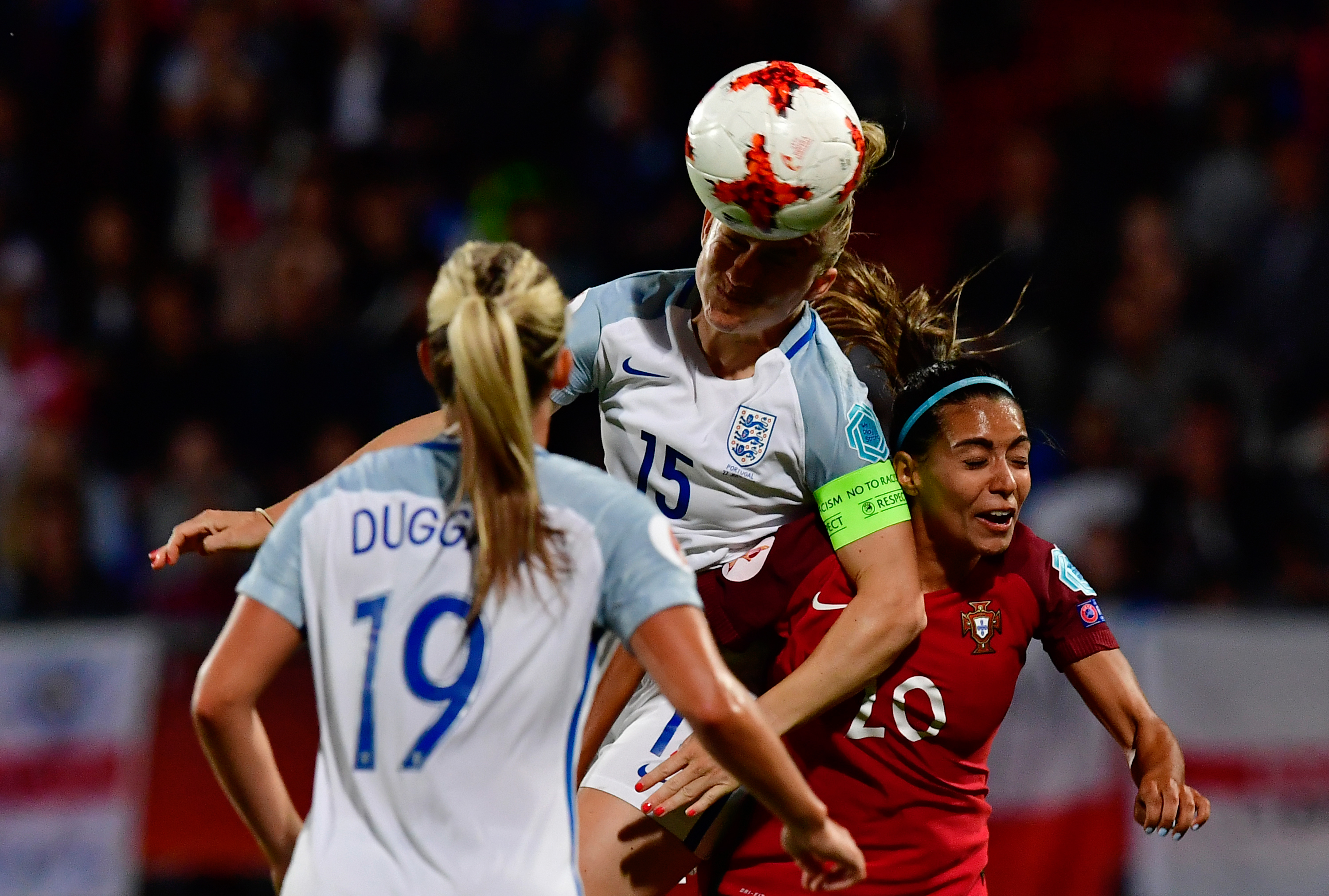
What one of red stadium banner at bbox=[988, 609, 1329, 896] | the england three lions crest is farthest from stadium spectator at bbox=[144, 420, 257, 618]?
the england three lions crest

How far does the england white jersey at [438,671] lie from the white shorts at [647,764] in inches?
44.3

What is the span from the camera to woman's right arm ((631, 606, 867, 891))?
8.41 feet

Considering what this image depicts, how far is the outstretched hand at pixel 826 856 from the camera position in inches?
107

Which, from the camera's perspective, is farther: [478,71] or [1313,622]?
[478,71]

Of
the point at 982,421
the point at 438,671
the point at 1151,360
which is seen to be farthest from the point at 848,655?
the point at 1151,360

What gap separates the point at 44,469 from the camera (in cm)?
735

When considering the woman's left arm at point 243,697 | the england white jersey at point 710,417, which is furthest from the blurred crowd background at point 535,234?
the woman's left arm at point 243,697

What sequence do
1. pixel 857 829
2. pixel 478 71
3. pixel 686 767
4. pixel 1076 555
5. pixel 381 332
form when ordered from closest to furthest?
pixel 686 767 → pixel 857 829 → pixel 1076 555 → pixel 381 332 → pixel 478 71

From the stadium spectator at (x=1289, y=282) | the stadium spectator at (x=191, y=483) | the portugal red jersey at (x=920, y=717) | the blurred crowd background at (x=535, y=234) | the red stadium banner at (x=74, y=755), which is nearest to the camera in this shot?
the portugal red jersey at (x=920, y=717)

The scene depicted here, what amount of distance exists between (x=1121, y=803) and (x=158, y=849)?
3.93 metres

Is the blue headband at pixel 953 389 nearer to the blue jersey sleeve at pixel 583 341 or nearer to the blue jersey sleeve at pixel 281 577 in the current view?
the blue jersey sleeve at pixel 583 341

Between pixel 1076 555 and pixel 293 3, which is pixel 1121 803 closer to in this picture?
pixel 1076 555

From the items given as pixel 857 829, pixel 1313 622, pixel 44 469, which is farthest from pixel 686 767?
pixel 44 469

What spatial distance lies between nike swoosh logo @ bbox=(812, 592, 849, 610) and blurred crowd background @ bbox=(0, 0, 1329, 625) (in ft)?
12.1
